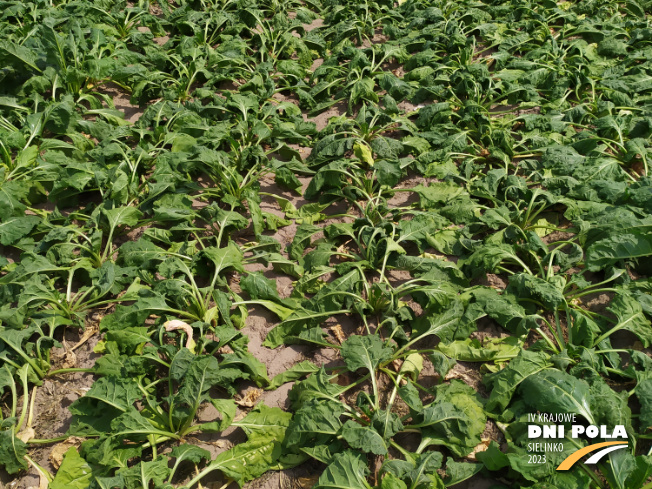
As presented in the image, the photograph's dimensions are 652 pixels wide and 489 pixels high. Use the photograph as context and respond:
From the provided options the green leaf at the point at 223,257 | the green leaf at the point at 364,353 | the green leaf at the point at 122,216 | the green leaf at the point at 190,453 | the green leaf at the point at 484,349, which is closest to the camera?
the green leaf at the point at 190,453

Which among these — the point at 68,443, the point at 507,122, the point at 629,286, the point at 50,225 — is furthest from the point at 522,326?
the point at 50,225

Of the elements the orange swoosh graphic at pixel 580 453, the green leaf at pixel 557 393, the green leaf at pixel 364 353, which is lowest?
the green leaf at pixel 364 353

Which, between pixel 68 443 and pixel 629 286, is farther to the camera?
pixel 629 286

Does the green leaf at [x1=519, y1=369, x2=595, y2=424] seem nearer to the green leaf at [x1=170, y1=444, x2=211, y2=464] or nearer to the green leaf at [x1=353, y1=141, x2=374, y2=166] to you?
the green leaf at [x1=170, y1=444, x2=211, y2=464]

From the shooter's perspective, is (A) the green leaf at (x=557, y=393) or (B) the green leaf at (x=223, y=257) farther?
(B) the green leaf at (x=223, y=257)

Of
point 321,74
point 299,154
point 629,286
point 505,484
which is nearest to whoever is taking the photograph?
point 505,484

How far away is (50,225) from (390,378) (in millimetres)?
3030

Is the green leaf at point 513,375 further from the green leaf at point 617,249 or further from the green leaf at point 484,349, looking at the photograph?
the green leaf at point 617,249

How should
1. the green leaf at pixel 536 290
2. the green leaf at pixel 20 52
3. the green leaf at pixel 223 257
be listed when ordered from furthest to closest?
1. the green leaf at pixel 20 52
2. the green leaf at pixel 223 257
3. the green leaf at pixel 536 290

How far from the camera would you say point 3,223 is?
13.1 feet

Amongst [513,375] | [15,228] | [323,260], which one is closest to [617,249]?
[513,375]

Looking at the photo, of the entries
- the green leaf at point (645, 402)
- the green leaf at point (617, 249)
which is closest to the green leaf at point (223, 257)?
the green leaf at point (617, 249)

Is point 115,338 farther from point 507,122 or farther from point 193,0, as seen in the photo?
point 193,0

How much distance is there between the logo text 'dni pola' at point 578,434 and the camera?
2.62 metres
